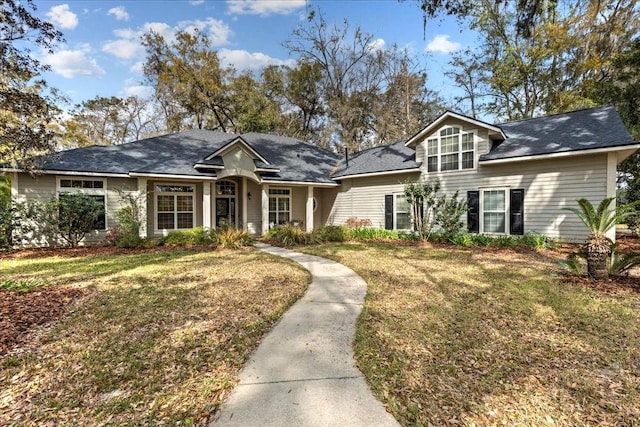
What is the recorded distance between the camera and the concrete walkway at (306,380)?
7.81ft

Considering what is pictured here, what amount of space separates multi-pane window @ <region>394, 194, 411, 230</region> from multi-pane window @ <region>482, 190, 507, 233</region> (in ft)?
9.99

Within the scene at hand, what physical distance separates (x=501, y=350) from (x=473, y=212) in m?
9.60

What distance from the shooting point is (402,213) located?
1421cm

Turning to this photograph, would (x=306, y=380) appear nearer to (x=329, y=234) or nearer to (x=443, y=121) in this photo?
(x=329, y=234)

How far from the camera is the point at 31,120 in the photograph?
7672mm

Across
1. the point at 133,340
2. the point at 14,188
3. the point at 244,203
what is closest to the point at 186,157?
the point at 244,203

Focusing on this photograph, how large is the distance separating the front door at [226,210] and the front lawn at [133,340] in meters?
7.49

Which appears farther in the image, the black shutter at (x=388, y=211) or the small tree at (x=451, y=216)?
the black shutter at (x=388, y=211)

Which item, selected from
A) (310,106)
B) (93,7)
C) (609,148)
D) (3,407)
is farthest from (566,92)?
(3,407)

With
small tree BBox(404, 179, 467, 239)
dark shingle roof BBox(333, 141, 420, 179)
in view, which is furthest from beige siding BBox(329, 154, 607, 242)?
dark shingle roof BBox(333, 141, 420, 179)

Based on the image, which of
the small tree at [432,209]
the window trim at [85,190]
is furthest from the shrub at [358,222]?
the window trim at [85,190]

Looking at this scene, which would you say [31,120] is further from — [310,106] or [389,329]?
[310,106]

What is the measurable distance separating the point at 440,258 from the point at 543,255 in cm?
307

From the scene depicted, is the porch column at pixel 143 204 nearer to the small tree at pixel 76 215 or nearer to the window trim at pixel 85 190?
the window trim at pixel 85 190
